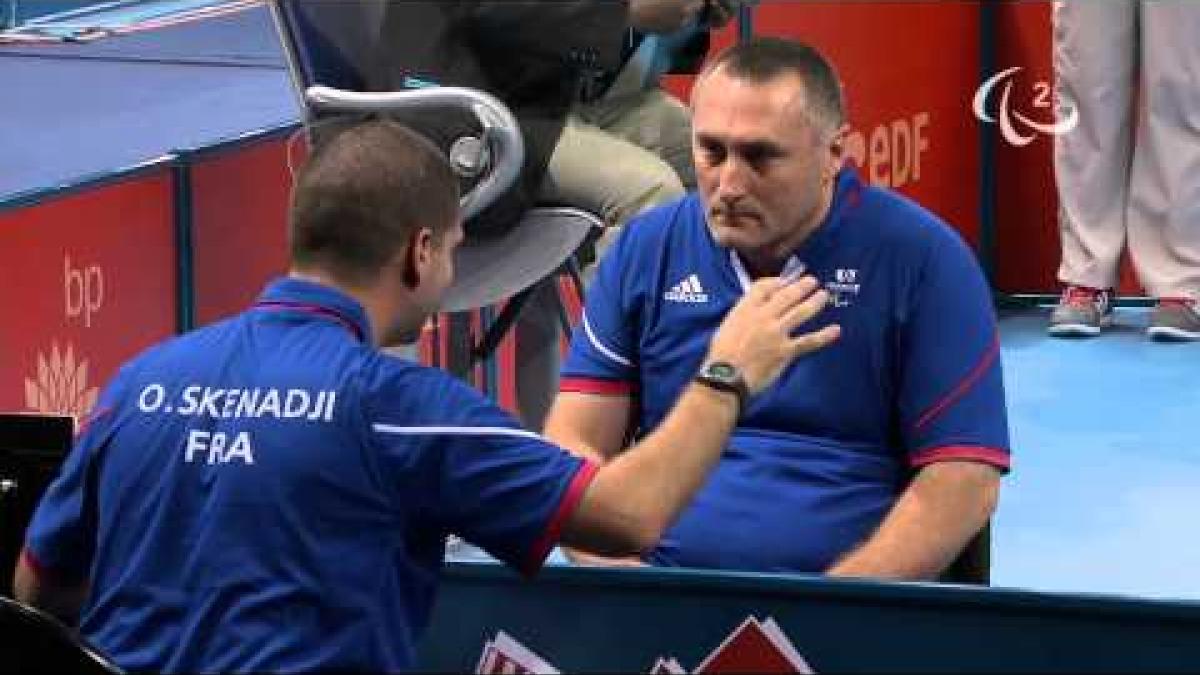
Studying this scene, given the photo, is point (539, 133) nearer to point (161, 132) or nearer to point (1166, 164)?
point (161, 132)

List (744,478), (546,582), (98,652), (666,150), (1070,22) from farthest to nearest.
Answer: (1070,22) → (666,150) → (744,478) → (546,582) → (98,652)

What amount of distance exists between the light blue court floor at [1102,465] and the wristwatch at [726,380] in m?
1.56

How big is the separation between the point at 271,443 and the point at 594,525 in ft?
1.15

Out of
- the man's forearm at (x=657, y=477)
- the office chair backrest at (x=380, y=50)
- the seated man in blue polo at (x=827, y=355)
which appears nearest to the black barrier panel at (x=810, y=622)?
the man's forearm at (x=657, y=477)

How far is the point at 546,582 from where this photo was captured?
3.01 m

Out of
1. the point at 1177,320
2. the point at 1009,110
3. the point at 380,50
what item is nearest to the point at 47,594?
the point at 380,50

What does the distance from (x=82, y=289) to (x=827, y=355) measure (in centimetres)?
198

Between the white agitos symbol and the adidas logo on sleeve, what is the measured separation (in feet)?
13.9

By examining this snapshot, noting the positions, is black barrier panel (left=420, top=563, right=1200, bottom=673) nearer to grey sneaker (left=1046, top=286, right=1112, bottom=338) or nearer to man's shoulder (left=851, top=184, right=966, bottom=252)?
man's shoulder (left=851, top=184, right=966, bottom=252)

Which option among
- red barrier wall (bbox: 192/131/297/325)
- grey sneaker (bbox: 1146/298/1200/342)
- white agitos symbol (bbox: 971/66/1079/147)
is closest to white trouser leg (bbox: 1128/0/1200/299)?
grey sneaker (bbox: 1146/298/1200/342)

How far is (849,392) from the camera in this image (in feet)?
11.5

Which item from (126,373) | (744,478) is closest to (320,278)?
(126,373)

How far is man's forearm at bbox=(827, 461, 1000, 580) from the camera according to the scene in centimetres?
338

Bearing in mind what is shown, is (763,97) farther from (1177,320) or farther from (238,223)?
(1177,320)
